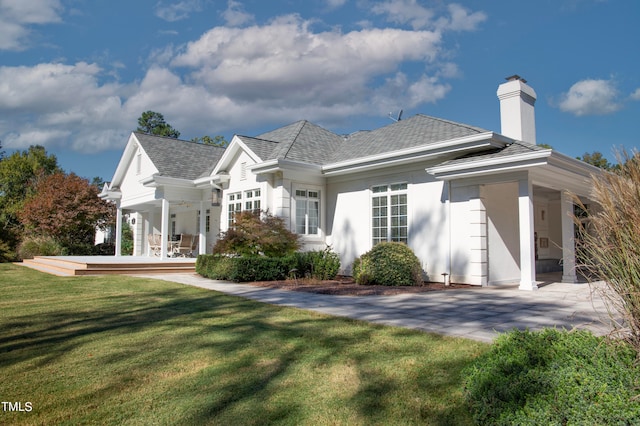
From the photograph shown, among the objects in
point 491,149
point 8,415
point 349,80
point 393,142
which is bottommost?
point 8,415

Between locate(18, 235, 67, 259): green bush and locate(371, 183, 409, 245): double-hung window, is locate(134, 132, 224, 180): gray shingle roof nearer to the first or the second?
locate(371, 183, 409, 245): double-hung window

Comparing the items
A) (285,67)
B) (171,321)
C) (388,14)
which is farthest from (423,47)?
(171,321)

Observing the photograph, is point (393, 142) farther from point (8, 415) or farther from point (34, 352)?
point (8, 415)

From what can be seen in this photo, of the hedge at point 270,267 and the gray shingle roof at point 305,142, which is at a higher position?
the gray shingle roof at point 305,142

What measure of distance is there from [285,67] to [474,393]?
70.9 ft

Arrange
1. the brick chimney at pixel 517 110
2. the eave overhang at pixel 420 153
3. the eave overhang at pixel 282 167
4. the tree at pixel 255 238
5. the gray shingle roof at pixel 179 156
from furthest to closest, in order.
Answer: the gray shingle roof at pixel 179 156, the eave overhang at pixel 282 167, the brick chimney at pixel 517 110, the tree at pixel 255 238, the eave overhang at pixel 420 153

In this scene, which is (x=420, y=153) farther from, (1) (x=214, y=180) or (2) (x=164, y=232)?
(2) (x=164, y=232)

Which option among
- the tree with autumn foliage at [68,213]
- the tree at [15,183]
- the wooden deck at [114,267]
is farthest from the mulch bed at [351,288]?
the tree at [15,183]

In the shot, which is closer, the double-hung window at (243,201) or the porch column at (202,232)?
the double-hung window at (243,201)

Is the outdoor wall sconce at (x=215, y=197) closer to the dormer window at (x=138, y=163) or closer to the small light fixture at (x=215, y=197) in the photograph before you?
the small light fixture at (x=215, y=197)

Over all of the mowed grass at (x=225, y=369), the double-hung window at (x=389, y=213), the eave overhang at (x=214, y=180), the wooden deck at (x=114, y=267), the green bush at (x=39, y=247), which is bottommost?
the mowed grass at (x=225, y=369)

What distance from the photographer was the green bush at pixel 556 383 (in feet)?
7.84

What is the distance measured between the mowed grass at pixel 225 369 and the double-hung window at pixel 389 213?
679cm

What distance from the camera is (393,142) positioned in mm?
13812
